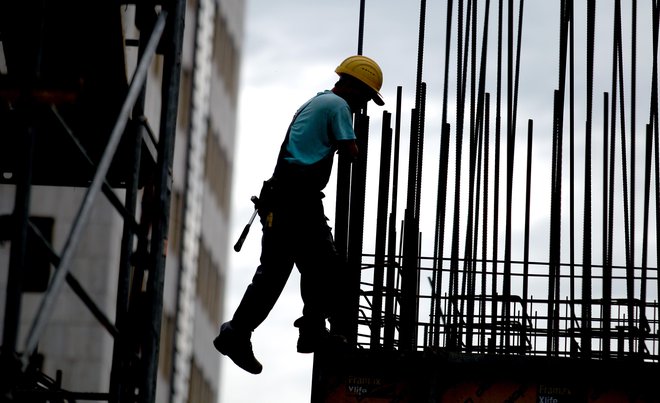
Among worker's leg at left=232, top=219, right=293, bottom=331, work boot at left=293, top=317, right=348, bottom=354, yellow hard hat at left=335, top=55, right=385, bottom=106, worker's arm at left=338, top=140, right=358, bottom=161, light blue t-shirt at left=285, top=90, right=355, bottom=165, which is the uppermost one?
yellow hard hat at left=335, top=55, right=385, bottom=106

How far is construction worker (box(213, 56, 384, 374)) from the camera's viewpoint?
10.2 m

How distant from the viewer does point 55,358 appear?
31094 mm

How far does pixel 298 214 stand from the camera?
10.3 m

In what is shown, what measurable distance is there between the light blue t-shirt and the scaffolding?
3.27 ft

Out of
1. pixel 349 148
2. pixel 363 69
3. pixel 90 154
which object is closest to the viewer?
pixel 349 148

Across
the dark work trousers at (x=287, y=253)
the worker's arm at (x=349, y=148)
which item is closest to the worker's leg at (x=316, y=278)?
the dark work trousers at (x=287, y=253)

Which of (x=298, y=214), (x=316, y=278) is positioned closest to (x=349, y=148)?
(x=298, y=214)

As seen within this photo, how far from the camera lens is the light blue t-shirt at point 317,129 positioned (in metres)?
10.2

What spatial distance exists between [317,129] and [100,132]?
1.57 m

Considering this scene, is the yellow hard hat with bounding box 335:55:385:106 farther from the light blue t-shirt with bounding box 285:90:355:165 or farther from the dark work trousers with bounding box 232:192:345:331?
the dark work trousers with bounding box 232:192:345:331

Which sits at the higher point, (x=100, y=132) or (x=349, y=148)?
(x=100, y=132)

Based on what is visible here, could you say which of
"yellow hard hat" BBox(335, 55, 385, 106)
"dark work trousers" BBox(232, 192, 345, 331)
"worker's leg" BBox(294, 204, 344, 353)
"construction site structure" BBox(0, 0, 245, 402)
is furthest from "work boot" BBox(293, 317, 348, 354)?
"yellow hard hat" BBox(335, 55, 385, 106)

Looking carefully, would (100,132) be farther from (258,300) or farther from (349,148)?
(349,148)

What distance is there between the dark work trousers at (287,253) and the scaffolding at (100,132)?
89cm
